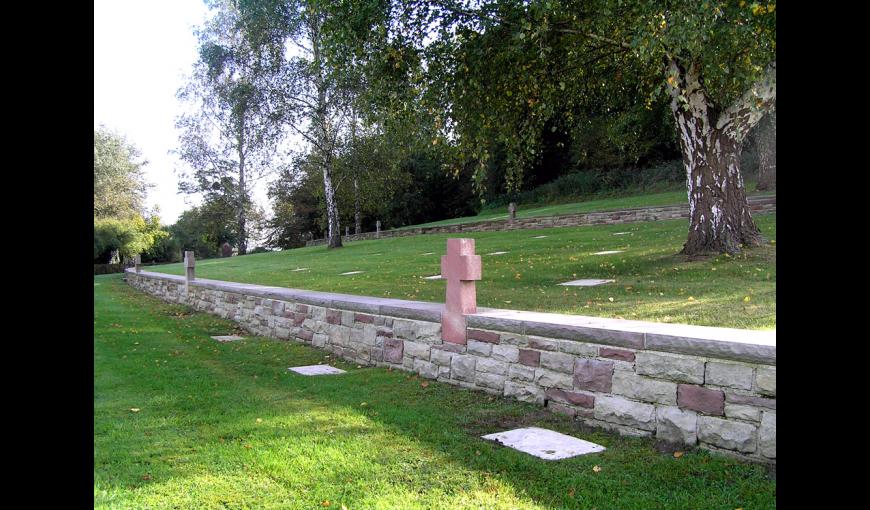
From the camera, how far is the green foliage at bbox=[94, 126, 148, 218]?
35812 mm

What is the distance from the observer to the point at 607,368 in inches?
152

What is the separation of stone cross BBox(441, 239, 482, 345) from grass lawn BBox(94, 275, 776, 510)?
495 mm

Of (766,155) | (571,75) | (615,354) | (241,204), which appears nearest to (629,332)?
(615,354)

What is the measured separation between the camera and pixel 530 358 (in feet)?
14.5

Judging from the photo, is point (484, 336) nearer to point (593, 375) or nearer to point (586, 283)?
point (593, 375)

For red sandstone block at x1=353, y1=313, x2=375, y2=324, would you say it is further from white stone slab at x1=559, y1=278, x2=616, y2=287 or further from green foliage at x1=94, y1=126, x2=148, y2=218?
green foliage at x1=94, y1=126, x2=148, y2=218

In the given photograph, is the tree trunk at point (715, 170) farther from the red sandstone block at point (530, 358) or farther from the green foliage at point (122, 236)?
the green foliage at point (122, 236)

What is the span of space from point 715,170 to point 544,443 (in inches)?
238

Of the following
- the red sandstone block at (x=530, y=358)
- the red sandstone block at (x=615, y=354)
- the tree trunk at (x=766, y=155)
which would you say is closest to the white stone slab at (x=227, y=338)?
the red sandstone block at (x=530, y=358)

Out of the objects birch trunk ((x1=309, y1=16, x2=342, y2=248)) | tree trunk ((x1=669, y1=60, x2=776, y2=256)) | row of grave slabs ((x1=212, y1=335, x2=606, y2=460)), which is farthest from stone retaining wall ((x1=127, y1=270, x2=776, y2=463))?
birch trunk ((x1=309, y1=16, x2=342, y2=248))

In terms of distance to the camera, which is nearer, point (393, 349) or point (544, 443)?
point (544, 443)

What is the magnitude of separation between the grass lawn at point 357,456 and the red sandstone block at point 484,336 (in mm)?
444
